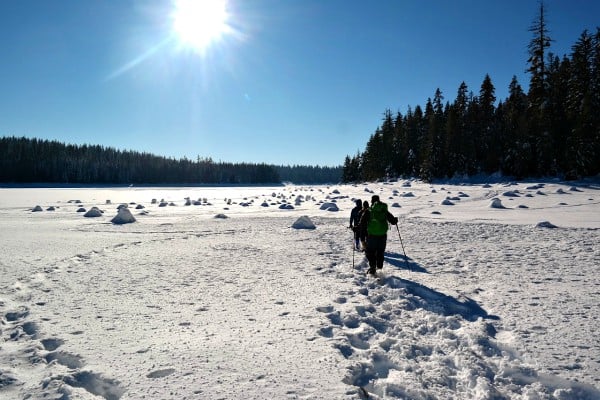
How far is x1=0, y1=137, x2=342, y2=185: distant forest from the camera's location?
97.2m

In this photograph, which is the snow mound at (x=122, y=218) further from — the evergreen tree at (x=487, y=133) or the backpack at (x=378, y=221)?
the evergreen tree at (x=487, y=133)

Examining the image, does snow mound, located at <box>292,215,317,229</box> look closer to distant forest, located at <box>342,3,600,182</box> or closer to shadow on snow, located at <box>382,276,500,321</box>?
shadow on snow, located at <box>382,276,500,321</box>

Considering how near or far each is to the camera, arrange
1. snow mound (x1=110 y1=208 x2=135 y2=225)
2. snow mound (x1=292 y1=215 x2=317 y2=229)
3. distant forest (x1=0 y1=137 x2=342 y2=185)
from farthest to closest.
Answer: distant forest (x1=0 y1=137 x2=342 y2=185)
snow mound (x1=110 y1=208 x2=135 y2=225)
snow mound (x1=292 y1=215 x2=317 y2=229)

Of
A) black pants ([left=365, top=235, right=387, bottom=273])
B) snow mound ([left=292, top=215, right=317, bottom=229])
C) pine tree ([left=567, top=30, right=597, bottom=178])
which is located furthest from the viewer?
pine tree ([left=567, top=30, right=597, bottom=178])

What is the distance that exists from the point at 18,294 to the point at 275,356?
553cm

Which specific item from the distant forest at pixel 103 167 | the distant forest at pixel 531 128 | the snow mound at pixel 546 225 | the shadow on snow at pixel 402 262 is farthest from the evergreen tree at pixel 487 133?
the distant forest at pixel 103 167

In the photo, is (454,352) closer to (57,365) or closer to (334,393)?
(334,393)

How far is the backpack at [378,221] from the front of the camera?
8.50 metres

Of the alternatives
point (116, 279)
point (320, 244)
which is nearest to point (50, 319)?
point (116, 279)

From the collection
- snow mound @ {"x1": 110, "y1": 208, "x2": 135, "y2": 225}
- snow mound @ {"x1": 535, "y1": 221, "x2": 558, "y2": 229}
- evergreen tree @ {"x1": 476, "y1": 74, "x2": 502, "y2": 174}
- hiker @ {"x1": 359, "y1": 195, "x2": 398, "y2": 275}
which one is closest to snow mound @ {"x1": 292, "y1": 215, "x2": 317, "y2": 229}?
hiker @ {"x1": 359, "y1": 195, "x2": 398, "y2": 275}

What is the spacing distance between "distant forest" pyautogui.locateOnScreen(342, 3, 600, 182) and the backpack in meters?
34.7

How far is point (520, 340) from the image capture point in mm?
4824

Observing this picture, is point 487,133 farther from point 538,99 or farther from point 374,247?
point 374,247

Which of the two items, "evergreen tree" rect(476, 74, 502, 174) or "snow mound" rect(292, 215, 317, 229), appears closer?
"snow mound" rect(292, 215, 317, 229)
